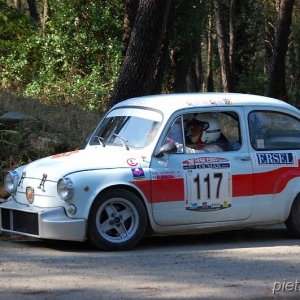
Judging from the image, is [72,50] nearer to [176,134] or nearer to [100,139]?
[100,139]

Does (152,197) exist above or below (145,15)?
below

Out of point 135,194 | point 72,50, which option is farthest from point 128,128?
point 72,50

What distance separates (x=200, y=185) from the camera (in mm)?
9070

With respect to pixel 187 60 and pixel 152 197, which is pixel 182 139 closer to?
pixel 152 197

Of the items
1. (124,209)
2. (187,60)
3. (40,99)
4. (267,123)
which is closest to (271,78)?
(187,60)

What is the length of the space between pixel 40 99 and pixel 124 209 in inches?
333

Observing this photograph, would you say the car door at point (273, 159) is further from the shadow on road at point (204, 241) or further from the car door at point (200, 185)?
the shadow on road at point (204, 241)

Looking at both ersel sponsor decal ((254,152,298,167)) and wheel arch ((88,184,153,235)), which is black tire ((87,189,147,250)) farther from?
ersel sponsor decal ((254,152,298,167))

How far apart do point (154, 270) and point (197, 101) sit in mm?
2714

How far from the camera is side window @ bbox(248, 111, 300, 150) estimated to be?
9664 mm

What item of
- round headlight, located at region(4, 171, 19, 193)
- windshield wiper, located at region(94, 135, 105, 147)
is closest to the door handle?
windshield wiper, located at region(94, 135, 105, 147)

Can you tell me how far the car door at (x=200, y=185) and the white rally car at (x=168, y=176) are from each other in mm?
Answer: 12

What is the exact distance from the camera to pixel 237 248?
29.7 ft

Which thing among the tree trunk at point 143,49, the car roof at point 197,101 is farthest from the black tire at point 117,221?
the tree trunk at point 143,49
